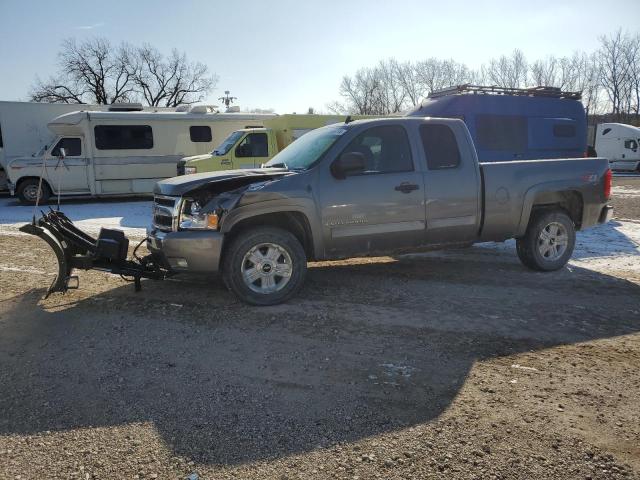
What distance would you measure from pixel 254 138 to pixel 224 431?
38.3ft

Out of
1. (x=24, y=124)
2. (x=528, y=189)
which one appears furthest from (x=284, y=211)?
(x=24, y=124)

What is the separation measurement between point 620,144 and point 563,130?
1960 centimetres

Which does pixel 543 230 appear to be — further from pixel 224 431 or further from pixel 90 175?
pixel 90 175

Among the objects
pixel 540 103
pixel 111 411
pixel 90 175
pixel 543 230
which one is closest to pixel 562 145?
pixel 540 103

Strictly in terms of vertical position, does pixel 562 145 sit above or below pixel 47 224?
above

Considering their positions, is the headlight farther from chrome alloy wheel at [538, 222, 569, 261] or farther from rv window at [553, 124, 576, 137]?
rv window at [553, 124, 576, 137]

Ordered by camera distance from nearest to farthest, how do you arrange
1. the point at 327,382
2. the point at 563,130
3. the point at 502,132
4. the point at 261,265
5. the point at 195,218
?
the point at 327,382 < the point at 195,218 < the point at 261,265 < the point at 502,132 < the point at 563,130

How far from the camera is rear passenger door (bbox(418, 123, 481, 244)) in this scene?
592cm

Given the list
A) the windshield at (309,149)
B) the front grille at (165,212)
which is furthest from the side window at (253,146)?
the front grille at (165,212)

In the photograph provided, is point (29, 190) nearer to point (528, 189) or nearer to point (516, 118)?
point (516, 118)

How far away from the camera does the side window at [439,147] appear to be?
19.7 feet

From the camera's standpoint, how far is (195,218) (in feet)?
16.9

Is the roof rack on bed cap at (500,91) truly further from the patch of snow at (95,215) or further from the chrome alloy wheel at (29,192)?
the chrome alloy wheel at (29,192)

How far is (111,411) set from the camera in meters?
3.27
